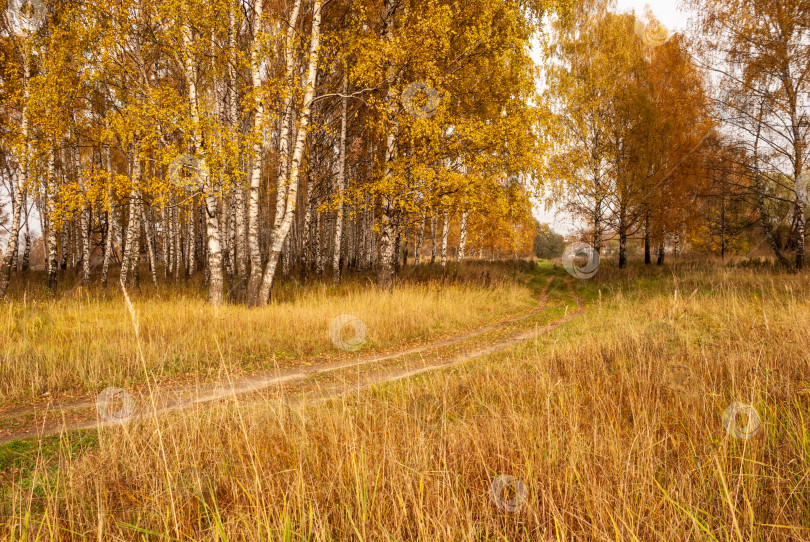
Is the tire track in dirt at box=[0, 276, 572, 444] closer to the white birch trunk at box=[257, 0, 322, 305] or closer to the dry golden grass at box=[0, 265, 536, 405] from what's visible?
the dry golden grass at box=[0, 265, 536, 405]

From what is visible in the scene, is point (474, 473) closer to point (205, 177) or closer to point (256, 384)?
point (256, 384)

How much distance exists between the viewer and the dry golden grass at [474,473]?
1770 millimetres

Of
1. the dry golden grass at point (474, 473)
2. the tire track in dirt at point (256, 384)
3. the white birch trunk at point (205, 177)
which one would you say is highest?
the white birch trunk at point (205, 177)

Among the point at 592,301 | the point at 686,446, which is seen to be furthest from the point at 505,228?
the point at 686,446

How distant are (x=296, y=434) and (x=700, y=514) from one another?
2475 millimetres

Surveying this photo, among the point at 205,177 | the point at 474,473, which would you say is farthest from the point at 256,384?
the point at 205,177

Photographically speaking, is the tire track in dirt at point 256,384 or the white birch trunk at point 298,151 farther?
the white birch trunk at point 298,151

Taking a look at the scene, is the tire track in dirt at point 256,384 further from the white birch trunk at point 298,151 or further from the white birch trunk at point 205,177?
the white birch trunk at point 205,177

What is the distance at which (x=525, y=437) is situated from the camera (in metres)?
2.58

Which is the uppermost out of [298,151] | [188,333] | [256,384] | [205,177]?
[298,151]

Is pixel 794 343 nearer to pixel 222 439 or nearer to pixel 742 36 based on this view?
pixel 222 439

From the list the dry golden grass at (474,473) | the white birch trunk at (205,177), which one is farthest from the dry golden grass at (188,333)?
Answer: the dry golden grass at (474,473)

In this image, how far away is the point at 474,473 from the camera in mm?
2314

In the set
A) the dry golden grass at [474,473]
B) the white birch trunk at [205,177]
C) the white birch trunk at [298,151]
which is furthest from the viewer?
the white birch trunk at [298,151]
